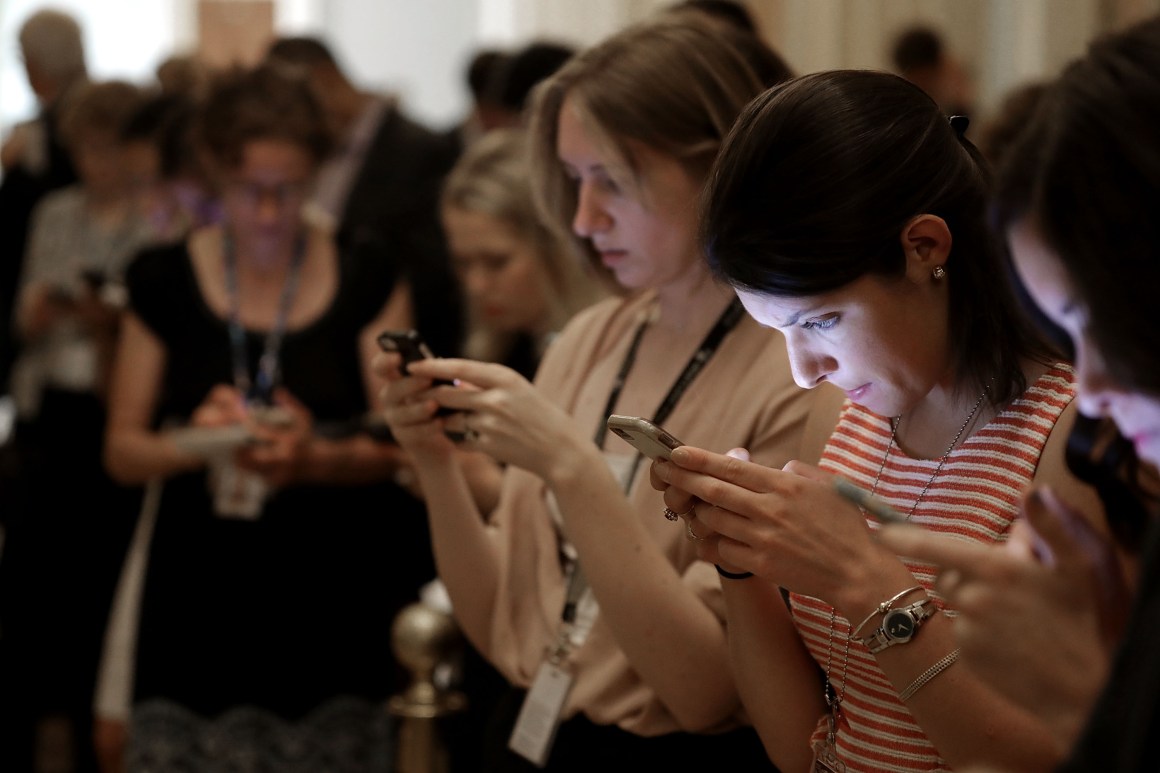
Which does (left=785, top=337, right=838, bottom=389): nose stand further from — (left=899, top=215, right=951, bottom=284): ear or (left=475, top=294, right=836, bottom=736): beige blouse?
(left=475, top=294, right=836, bottom=736): beige blouse

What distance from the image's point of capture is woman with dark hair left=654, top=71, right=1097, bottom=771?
1.29 meters

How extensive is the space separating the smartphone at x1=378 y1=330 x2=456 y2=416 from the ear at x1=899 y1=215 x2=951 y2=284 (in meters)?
0.78

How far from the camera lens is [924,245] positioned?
1337 mm

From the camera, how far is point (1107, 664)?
967 millimetres

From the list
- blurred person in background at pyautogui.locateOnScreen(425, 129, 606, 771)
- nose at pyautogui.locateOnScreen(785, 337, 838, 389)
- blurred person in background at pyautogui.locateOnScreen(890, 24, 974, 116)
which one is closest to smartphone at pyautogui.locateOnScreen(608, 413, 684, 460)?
nose at pyautogui.locateOnScreen(785, 337, 838, 389)

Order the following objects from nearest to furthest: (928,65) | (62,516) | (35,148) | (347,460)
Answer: (347,460), (62,516), (35,148), (928,65)

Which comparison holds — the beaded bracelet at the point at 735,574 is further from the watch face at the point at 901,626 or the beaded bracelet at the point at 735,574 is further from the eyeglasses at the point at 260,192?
the eyeglasses at the point at 260,192

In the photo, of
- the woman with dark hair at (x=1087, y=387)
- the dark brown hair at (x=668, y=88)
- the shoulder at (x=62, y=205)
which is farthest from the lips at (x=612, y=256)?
the shoulder at (x=62, y=205)

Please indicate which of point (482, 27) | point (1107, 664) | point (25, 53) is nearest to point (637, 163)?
point (1107, 664)

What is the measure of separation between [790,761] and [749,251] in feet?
2.00

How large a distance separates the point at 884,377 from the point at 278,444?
1.58 m

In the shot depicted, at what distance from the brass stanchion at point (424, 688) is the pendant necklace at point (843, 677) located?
0.76 meters

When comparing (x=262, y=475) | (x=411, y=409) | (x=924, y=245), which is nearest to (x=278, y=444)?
(x=262, y=475)

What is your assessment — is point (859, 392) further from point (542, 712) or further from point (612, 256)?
point (542, 712)
